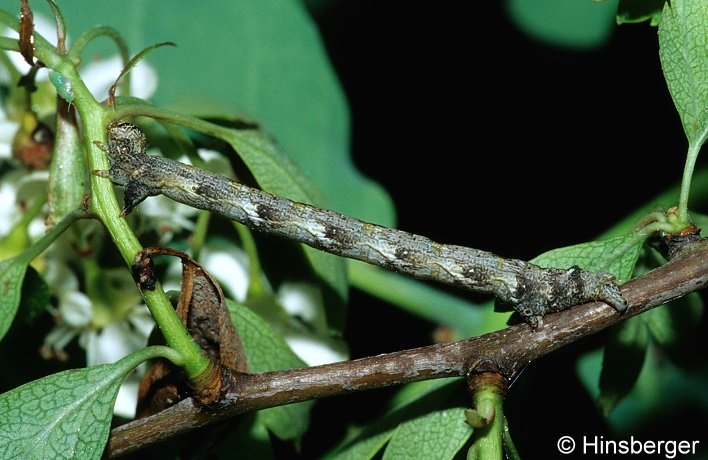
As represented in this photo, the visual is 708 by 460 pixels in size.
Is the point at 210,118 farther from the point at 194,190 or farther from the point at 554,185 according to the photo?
the point at 554,185

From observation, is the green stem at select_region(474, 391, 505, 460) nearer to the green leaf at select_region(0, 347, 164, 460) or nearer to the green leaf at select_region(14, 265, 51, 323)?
the green leaf at select_region(0, 347, 164, 460)

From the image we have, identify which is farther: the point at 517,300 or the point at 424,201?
the point at 424,201

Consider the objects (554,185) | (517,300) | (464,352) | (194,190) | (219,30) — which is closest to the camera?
(464,352)

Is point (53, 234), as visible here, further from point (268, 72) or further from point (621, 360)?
point (268, 72)

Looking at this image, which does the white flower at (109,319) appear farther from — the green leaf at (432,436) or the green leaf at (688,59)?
the green leaf at (688,59)

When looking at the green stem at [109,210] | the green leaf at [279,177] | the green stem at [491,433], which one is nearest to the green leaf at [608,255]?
the green stem at [491,433]

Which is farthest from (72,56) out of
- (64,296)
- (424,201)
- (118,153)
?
(424,201)
